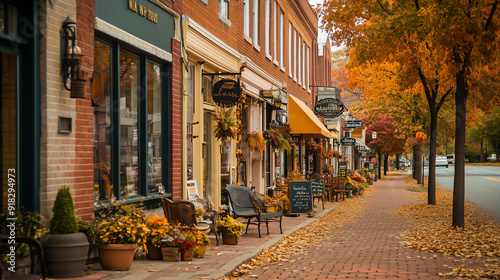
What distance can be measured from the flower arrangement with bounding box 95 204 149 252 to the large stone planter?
740 millimetres

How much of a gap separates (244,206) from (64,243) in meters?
6.25

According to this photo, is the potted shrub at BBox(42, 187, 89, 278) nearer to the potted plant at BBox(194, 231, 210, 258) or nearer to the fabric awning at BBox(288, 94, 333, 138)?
the potted plant at BBox(194, 231, 210, 258)

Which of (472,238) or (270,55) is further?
(270,55)

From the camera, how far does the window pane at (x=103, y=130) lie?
838 centimetres

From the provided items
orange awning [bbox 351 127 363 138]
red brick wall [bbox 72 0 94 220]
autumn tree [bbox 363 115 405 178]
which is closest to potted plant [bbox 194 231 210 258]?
red brick wall [bbox 72 0 94 220]

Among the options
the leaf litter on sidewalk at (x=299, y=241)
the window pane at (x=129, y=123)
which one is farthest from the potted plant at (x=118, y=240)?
the window pane at (x=129, y=123)

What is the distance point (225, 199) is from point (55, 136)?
27.5 feet

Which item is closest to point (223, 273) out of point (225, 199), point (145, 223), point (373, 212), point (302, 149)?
point (145, 223)

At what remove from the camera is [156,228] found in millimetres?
8539

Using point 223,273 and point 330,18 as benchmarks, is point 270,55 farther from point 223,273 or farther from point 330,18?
point 223,273

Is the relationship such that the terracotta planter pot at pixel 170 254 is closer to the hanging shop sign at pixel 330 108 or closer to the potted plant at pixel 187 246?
the potted plant at pixel 187 246

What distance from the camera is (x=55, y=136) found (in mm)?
6988

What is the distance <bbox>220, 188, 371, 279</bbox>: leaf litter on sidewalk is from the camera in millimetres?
8781

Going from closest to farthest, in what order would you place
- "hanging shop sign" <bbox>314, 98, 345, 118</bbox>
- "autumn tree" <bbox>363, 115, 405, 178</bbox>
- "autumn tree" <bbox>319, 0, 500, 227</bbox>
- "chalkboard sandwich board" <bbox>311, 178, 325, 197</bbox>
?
"autumn tree" <bbox>319, 0, 500, 227</bbox>, "chalkboard sandwich board" <bbox>311, 178, 325, 197</bbox>, "hanging shop sign" <bbox>314, 98, 345, 118</bbox>, "autumn tree" <bbox>363, 115, 405, 178</bbox>
